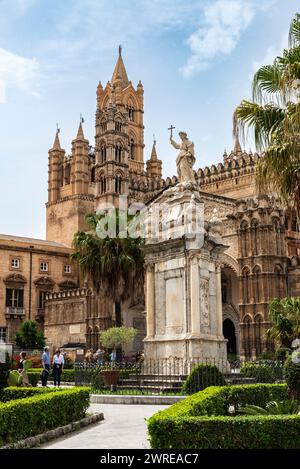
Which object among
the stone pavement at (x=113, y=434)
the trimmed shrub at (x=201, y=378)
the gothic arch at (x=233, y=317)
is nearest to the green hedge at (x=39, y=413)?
the stone pavement at (x=113, y=434)

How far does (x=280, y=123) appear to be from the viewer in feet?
43.5

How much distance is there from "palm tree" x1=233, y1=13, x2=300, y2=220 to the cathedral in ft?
74.7

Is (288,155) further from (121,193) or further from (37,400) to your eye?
(121,193)

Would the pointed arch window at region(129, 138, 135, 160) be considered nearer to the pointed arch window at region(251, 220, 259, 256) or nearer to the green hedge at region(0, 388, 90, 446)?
the pointed arch window at region(251, 220, 259, 256)

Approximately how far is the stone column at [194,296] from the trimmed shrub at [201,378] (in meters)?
1.76

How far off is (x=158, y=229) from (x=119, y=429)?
867cm

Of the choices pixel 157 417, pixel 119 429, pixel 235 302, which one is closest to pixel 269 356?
pixel 235 302

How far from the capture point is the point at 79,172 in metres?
67.6

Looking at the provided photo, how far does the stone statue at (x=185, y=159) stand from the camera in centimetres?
1894

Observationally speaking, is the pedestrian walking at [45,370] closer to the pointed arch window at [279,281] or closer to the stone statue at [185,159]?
the stone statue at [185,159]

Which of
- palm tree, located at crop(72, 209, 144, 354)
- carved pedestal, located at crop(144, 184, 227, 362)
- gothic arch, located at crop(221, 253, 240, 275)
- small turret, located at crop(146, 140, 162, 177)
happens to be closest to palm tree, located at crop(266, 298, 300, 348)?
palm tree, located at crop(72, 209, 144, 354)

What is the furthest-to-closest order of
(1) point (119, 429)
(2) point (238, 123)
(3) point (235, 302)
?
(3) point (235, 302)
(2) point (238, 123)
(1) point (119, 429)

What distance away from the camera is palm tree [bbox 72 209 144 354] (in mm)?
36156

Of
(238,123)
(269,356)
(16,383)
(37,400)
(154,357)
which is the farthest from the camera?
(269,356)
